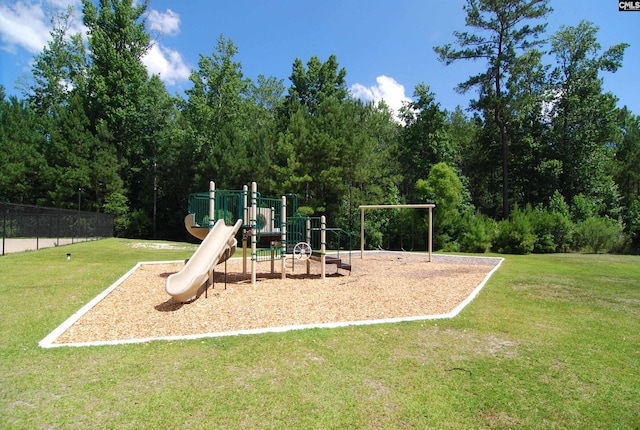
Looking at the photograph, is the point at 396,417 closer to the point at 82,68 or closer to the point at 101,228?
the point at 101,228

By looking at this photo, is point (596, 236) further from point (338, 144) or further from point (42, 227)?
point (42, 227)

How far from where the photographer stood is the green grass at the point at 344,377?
3.09 m

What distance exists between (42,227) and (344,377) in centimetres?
2206

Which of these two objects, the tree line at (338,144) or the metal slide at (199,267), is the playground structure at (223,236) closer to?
the metal slide at (199,267)

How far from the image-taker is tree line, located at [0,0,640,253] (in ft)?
81.8

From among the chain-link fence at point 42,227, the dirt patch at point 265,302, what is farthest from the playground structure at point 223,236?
the chain-link fence at point 42,227

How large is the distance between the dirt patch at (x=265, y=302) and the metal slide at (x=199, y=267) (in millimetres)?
322

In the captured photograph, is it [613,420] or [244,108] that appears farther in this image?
[244,108]

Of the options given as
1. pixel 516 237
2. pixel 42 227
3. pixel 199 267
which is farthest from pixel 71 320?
pixel 516 237

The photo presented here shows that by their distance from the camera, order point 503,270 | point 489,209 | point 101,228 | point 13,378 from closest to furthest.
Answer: point 13,378 → point 503,270 → point 101,228 → point 489,209

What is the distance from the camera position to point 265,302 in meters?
7.27

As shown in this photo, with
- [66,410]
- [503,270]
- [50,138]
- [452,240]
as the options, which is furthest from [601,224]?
[50,138]

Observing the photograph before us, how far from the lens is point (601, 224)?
74.1 ft

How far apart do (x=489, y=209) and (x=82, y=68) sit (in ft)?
132
